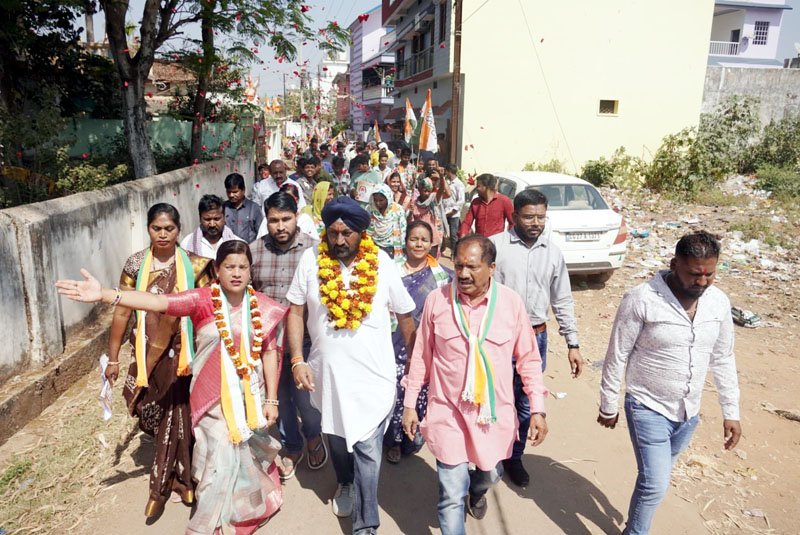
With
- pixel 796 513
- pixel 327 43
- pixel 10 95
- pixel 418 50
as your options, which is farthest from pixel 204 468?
pixel 418 50

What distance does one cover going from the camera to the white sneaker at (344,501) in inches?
136

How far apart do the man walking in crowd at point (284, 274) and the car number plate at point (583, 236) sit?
5.56 m

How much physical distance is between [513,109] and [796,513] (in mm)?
15305

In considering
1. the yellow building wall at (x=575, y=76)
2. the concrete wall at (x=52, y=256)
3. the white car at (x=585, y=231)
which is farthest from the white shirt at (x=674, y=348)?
the yellow building wall at (x=575, y=76)

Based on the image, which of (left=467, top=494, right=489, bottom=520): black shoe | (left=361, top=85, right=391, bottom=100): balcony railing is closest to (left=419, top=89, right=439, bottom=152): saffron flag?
(left=467, top=494, right=489, bottom=520): black shoe

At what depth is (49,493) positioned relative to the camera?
11.6 feet

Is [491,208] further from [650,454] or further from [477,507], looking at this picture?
[650,454]

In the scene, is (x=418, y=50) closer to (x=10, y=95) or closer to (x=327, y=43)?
(x=327, y=43)

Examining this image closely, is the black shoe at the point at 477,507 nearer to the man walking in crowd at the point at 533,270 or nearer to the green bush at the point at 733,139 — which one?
the man walking in crowd at the point at 533,270

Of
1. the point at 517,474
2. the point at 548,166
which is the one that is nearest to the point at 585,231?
the point at 517,474

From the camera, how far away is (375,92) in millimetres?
44156

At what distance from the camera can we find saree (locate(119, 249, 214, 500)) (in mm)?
3334

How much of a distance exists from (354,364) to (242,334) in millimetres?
634

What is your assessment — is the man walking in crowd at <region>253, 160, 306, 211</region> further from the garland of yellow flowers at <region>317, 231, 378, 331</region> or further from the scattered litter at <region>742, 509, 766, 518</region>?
the scattered litter at <region>742, 509, 766, 518</region>
